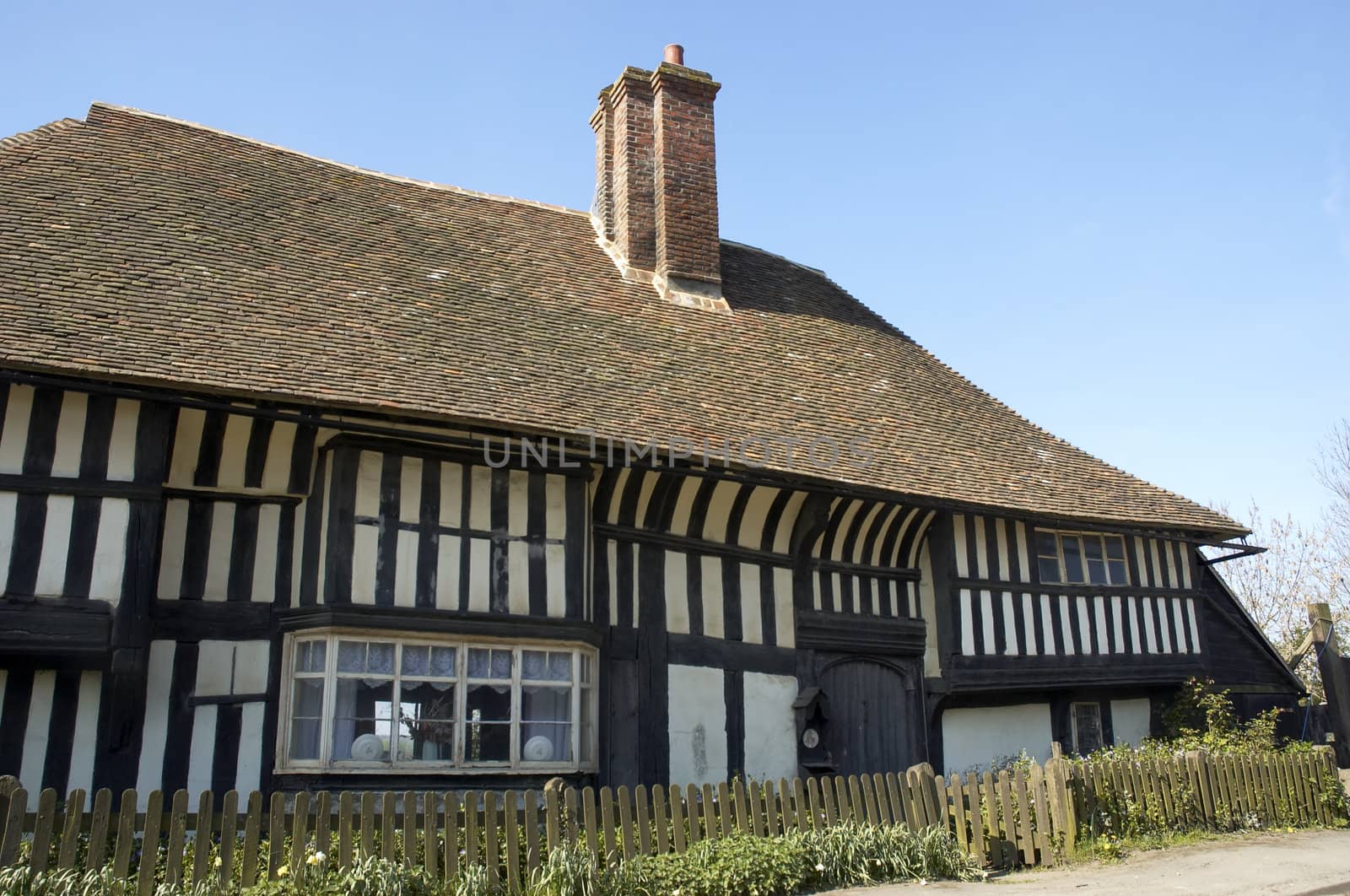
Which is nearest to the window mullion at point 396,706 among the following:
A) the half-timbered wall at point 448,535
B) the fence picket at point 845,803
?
the half-timbered wall at point 448,535

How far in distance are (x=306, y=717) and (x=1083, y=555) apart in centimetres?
969

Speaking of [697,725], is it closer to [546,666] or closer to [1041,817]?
[546,666]

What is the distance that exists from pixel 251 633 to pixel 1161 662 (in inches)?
435

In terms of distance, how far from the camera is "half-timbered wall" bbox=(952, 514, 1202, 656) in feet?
46.4

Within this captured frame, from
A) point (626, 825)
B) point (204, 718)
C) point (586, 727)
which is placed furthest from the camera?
point (586, 727)

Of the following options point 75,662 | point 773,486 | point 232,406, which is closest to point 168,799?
point 75,662

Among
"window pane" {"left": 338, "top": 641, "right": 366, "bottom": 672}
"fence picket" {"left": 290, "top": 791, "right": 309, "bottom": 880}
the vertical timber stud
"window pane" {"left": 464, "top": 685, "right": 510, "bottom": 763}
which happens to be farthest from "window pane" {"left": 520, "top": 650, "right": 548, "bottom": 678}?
the vertical timber stud

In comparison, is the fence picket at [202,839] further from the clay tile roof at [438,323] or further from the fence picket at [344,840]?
the clay tile roof at [438,323]

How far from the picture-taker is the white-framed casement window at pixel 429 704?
9.77 m

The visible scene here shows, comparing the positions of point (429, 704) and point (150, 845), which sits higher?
point (429, 704)

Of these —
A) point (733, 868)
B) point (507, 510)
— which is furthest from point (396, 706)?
point (733, 868)

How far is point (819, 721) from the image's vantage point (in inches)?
502

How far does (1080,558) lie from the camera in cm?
1508

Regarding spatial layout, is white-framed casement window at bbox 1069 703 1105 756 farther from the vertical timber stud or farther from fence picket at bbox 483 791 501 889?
fence picket at bbox 483 791 501 889
